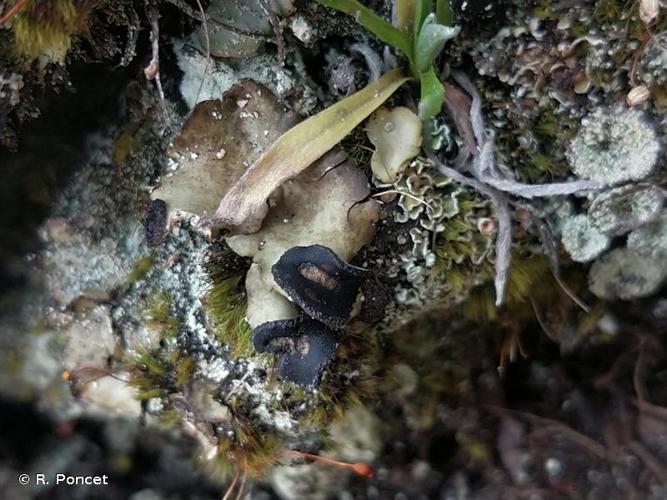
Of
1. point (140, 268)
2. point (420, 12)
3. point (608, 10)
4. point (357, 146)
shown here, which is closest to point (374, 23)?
point (420, 12)

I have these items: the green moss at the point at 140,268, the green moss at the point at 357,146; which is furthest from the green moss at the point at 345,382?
the green moss at the point at 140,268

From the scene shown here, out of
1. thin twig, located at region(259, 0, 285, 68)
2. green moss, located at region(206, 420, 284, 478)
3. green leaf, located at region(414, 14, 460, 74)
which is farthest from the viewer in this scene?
green moss, located at region(206, 420, 284, 478)

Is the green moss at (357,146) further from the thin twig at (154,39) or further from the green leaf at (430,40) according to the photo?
the thin twig at (154,39)

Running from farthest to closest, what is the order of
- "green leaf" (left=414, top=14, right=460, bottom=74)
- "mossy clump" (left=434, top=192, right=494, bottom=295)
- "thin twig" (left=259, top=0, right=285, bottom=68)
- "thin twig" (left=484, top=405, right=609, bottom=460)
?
"thin twig" (left=484, top=405, right=609, bottom=460), "mossy clump" (left=434, top=192, right=494, bottom=295), "thin twig" (left=259, top=0, right=285, bottom=68), "green leaf" (left=414, top=14, right=460, bottom=74)

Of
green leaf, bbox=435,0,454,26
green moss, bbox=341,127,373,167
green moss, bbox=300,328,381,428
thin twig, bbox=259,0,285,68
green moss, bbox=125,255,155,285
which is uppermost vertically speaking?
thin twig, bbox=259,0,285,68

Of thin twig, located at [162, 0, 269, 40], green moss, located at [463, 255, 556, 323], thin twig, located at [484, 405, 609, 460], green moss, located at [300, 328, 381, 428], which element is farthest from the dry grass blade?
thin twig, located at [484, 405, 609, 460]

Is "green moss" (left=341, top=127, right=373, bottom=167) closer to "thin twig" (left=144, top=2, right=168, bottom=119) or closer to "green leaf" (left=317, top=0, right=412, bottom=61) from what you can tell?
"green leaf" (left=317, top=0, right=412, bottom=61)

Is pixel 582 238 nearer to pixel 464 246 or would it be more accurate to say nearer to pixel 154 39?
pixel 464 246
